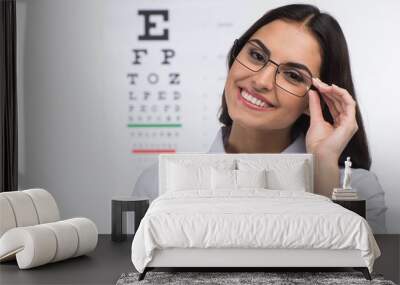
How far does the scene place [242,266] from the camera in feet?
16.4

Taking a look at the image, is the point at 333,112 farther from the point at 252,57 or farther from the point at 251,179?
the point at 251,179

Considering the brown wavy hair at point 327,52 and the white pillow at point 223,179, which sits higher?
the brown wavy hair at point 327,52

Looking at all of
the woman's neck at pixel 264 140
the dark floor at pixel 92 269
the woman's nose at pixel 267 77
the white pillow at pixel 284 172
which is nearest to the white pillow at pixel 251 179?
the white pillow at pixel 284 172

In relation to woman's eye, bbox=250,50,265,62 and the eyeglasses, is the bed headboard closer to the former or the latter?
the eyeglasses

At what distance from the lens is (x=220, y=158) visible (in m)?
7.09

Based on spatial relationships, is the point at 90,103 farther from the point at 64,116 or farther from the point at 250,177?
the point at 250,177

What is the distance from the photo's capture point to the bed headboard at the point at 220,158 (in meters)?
7.03

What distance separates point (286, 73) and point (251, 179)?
4.26 feet

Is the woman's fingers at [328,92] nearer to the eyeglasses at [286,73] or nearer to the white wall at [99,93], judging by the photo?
the eyeglasses at [286,73]

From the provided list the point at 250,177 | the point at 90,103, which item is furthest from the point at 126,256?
the point at 90,103

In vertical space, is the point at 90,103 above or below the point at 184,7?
below

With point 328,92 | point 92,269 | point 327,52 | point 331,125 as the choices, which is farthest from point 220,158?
point 92,269

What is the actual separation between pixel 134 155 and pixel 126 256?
1.56 m

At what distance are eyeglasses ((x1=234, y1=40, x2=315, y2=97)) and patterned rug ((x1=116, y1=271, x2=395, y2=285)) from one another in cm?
244
